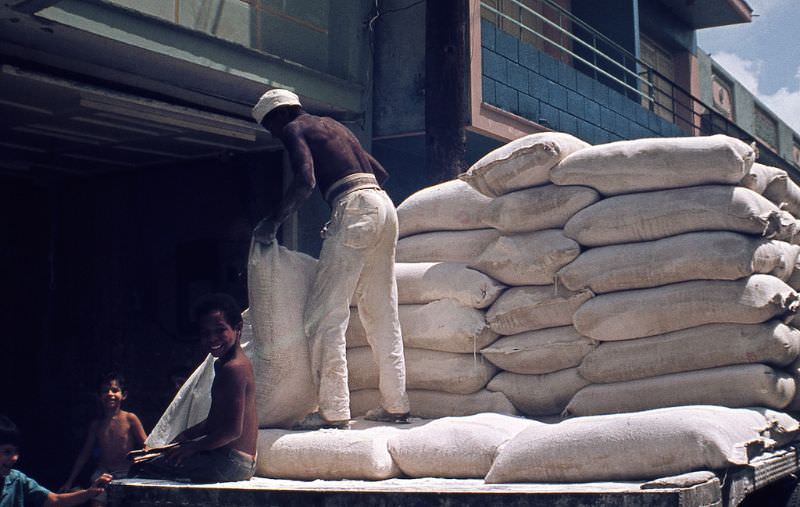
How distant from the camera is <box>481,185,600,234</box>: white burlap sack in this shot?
4.69 meters

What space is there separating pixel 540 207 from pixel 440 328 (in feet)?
2.47

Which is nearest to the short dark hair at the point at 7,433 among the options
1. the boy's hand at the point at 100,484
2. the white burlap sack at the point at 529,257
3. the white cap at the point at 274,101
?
the boy's hand at the point at 100,484

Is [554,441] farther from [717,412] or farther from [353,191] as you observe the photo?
[353,191]

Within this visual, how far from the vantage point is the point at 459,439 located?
3.71 meters

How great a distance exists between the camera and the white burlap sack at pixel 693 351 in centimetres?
414

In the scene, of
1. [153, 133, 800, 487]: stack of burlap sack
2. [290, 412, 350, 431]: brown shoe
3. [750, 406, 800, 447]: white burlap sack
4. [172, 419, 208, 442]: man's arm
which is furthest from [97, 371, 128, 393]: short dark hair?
[750, 406, 800, 447]: white burlap sack

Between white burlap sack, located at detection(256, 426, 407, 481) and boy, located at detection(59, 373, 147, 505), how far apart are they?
6.18ft

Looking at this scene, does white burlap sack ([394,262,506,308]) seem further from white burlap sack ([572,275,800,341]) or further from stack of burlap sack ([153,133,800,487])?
white burlap sack ([572,275,800,341])

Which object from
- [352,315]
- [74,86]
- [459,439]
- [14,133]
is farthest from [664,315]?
[14,133]

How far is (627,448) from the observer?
3193 millimetres

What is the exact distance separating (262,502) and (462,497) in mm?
735

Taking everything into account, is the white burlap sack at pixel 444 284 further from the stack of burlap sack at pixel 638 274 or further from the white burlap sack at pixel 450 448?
the white burlap sack at pixel 450 448

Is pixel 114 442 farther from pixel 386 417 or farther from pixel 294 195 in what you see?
→ pixel 294 195

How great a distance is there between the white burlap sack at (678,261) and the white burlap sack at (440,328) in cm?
45
